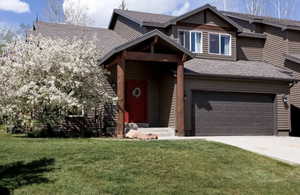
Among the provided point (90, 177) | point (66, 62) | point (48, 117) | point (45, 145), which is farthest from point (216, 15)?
point (90, 177)

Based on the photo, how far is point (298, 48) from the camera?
1980 centimetres

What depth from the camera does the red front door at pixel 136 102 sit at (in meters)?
16.4

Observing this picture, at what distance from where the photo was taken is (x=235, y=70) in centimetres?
1673

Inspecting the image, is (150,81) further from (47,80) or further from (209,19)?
(47,80)

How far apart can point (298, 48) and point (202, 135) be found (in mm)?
8921

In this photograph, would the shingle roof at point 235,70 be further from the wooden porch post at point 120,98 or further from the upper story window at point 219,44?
the wooden porch post at point 120,98

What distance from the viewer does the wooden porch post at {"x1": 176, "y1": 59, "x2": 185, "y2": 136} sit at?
46.0ft

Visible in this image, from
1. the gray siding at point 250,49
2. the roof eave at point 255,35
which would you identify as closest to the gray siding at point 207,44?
the gray siding at point 250,49

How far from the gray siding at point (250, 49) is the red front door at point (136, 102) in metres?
6.69

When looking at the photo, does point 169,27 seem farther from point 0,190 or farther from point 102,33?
point 0,190

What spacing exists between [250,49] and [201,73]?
6.59m

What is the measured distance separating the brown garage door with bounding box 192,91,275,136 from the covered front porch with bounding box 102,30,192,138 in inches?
49.5

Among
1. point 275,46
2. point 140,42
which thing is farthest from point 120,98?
point 275,46

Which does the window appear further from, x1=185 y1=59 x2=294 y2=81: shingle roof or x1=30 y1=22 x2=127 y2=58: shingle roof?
x1=30 y1=22 x2=127 y2=58: shingle roof
